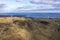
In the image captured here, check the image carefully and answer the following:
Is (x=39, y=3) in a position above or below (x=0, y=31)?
above

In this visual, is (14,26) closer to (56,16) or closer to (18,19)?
(18,19)

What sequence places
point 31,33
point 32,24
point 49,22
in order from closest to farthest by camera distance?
point 31,33, point 32,24, point 49,22

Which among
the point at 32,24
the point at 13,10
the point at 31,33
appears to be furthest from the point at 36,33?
the point at 13,10

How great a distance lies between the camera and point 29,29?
59.9 inches

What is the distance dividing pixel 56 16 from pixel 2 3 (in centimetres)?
60

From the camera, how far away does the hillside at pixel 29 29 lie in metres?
1.41

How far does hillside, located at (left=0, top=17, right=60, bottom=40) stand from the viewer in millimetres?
1406

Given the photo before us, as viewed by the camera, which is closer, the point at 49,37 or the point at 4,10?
the point at 49,37

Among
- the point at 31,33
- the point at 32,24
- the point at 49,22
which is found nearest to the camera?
the point at 31,33

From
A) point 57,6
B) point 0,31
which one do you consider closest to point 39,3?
point 57,6

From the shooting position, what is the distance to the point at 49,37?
57.7 inches

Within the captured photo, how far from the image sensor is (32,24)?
1.62 m

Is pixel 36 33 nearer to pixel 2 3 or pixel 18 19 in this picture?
pixel 18 19

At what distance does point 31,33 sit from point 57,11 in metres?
0.48
